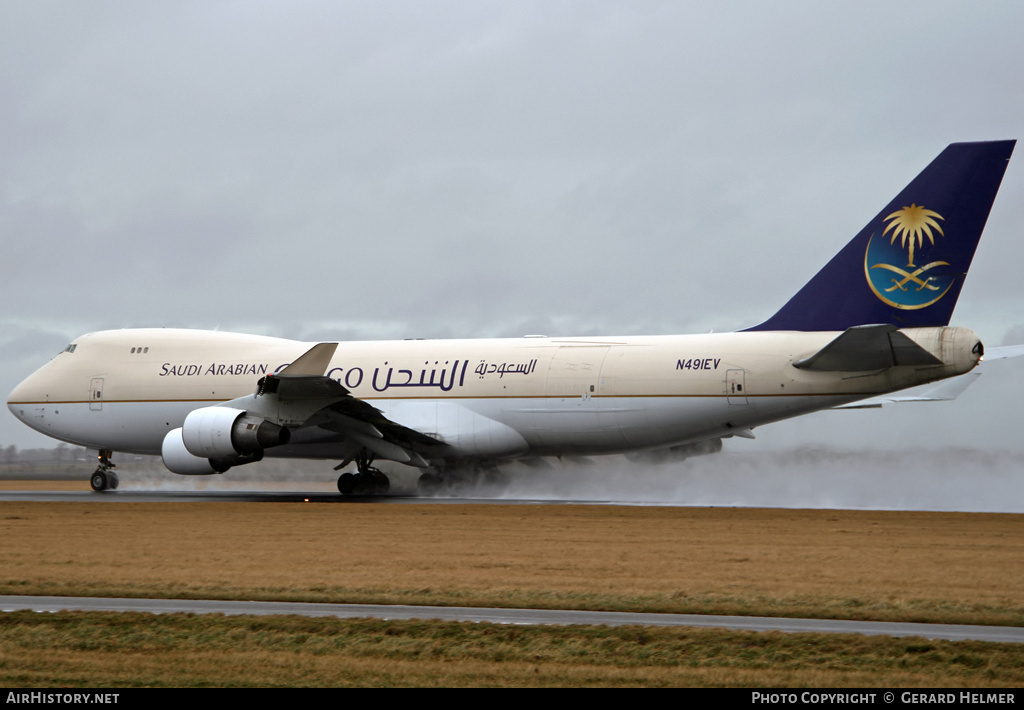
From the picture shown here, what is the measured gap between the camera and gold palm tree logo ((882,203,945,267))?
2511 cm

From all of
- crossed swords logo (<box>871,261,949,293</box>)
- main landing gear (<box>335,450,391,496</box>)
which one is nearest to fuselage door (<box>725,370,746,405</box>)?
crossed swords logo (<box>871,261,949,293</box>)

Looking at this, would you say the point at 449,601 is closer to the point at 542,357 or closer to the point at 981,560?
the point at 981,560

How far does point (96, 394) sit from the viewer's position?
113 ft

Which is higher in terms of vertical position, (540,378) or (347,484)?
(540,378)

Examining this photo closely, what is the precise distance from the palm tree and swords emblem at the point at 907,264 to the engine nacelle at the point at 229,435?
48.0 ft

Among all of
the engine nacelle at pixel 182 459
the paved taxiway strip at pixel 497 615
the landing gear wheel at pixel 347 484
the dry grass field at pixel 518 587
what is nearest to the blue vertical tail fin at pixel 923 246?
the dry grass field at pixel 518 587

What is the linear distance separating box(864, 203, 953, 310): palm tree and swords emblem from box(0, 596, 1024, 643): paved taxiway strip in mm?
16371

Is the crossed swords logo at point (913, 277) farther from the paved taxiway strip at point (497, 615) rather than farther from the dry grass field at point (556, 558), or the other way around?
the paved taxiway strip at point (497, 615)

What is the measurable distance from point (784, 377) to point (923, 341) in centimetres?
A: 325

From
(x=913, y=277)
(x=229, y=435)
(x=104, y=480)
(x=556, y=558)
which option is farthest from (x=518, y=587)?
(x=104, y=480)

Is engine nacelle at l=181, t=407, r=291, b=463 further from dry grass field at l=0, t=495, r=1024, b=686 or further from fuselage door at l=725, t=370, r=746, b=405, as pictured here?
fuselage door at l=725, t=370, r=746, b=405

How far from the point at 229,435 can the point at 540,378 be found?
313 inches

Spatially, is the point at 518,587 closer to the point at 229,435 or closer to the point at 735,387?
the point at 735,387
